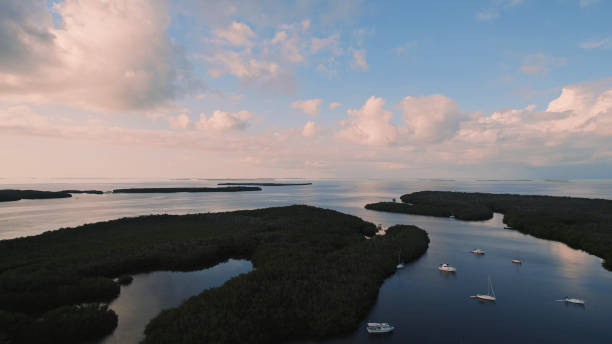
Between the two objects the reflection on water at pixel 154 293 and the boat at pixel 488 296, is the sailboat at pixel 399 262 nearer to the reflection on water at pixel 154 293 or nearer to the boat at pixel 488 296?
the boat at pixel 488 296

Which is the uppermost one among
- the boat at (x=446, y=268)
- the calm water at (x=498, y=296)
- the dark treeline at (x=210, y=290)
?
the dark treeline at (x=210, y=290)

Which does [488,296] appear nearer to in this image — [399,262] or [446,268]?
[446,268]

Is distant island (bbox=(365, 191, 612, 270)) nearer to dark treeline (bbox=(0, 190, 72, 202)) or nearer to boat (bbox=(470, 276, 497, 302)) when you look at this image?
boat (bbox=(470, 276, 497, 302))

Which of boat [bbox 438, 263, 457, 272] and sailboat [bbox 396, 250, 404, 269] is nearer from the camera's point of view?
boat [bbox 438, 263, 457, 272]

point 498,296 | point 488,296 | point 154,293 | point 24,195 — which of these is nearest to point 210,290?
point 154,293

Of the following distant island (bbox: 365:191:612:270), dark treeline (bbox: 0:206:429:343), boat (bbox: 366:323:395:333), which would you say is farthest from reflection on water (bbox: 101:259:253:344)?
distant island (bbox: 365:191:612:270)

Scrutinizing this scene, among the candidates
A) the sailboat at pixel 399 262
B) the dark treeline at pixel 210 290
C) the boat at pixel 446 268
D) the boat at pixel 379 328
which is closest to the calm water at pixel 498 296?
Result: the boat at pixel 379 328

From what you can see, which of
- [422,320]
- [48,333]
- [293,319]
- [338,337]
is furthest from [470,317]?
[48,333]
